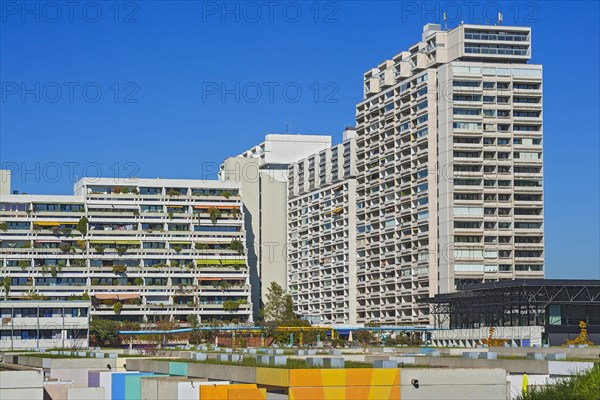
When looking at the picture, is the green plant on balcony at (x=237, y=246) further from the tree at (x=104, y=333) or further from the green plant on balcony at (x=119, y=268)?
the tree at (x=104, y=333)

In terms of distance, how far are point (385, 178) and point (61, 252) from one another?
5328 cm

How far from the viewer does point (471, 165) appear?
16512cm

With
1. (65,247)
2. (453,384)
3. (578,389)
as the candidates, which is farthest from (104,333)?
(578,389)

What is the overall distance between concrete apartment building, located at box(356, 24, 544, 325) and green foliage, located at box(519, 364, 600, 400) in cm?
12018

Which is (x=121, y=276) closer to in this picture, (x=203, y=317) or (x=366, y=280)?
(x=203, y=317)

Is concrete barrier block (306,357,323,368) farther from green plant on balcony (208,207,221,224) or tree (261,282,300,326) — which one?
green plant on balcony (208,207,221,224)

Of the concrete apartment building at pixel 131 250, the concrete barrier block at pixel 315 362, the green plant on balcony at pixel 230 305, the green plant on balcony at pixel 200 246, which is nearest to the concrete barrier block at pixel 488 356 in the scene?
the concrete barrier block at pixel 315 362

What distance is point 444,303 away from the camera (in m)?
156

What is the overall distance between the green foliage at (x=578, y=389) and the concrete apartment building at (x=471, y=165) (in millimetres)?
120179

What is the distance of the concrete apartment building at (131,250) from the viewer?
7190 inches

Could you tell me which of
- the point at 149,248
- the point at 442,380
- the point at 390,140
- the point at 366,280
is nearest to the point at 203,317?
the point at 149,248

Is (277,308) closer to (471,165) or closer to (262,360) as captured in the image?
(471,165)

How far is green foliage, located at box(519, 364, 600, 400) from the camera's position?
129ft

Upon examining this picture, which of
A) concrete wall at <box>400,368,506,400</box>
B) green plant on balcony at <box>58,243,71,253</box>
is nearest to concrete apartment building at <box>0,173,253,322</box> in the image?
green plant on balcony at <box>58,243,71,253</box>
